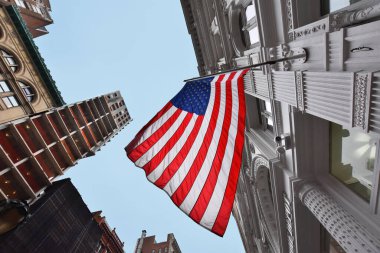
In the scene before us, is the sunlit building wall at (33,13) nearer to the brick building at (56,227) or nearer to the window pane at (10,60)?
the window pane at (10,60)

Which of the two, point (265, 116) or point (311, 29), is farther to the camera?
point (265, 116)

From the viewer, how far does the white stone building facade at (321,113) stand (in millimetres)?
4945

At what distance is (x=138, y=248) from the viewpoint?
61.7 meters

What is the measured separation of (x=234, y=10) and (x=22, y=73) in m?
22.9

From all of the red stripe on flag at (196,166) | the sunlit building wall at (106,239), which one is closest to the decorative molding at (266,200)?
the red stripe on flag at (196,166)

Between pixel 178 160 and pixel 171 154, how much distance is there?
1.40ft

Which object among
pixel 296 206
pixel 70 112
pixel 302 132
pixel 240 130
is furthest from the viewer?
pixel 70 112

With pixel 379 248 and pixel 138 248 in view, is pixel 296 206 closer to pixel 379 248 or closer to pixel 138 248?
pixel 379 248

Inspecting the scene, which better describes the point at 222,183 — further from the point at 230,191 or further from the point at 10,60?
the point at 10,60

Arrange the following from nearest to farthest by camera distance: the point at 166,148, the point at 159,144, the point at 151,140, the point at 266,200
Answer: the point at 166,148
the point at 159,144
the point at 151,140
the point at 266,200

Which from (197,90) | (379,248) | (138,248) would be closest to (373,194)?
(379,248)

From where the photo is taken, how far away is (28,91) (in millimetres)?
24172

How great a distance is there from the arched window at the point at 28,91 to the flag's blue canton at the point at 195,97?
72.1 feet

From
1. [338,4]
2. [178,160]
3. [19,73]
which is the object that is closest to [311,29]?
[338,4]
